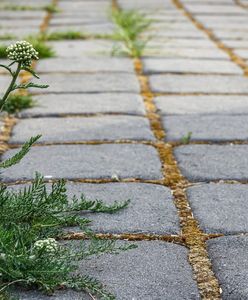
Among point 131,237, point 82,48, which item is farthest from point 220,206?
point 82,48

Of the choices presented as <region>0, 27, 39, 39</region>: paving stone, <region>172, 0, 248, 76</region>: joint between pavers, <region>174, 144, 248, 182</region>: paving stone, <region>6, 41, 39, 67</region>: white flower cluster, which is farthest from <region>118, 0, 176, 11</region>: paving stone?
<region>6, 41, 39, 67</region>: white flower cluster

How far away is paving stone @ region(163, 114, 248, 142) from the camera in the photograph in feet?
9.65

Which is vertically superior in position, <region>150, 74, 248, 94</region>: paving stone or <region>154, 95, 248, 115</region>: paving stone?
<region>154, 95, 248, 115</region>: paving stone

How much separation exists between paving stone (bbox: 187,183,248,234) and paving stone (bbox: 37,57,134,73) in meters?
2.02

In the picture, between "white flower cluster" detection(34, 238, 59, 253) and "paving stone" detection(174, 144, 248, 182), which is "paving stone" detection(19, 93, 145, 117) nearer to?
"paving stone" detection(174, 144, 248, 182)

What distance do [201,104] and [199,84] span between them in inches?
18.1

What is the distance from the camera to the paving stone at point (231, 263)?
1.63 meters

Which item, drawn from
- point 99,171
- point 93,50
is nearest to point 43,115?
point 99,171

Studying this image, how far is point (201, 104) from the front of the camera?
137 inches

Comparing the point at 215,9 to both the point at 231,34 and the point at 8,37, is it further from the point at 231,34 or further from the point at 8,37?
the point at 8,37

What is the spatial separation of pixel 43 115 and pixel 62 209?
1.44 meters

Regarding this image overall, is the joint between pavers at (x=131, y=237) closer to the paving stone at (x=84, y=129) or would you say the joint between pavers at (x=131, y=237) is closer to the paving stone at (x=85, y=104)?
the paving stone at (x=84, y=129)

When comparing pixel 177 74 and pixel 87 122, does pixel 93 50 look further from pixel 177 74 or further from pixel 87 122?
Result: pixel 87 122

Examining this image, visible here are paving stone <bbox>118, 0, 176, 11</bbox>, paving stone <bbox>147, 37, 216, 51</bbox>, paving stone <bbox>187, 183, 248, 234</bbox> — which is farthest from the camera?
paving stone <bbox>118, 0, 176, 11</bbox>
